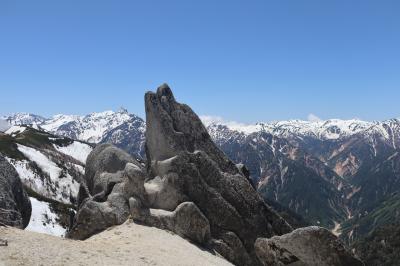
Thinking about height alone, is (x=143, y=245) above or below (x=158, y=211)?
below

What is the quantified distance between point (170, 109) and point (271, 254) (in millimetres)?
17650

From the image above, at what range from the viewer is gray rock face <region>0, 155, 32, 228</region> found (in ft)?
115

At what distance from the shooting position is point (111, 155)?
46.9m

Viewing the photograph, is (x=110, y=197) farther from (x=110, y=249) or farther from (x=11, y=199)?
(x=110, y=249)

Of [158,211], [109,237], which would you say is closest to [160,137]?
[158,211]

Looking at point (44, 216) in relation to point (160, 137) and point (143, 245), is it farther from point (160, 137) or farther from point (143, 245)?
point (143, 245)

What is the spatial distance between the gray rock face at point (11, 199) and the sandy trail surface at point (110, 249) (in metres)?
5.85

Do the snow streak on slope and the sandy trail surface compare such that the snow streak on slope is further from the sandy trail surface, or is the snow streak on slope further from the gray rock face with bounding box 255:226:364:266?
the gray rock face with bounding box 255:226:364:266

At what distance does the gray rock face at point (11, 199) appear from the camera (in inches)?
1377

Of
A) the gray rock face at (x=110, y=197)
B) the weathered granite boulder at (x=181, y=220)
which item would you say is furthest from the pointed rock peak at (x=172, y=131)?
the weathered granite boulder at (x=181, y=220)

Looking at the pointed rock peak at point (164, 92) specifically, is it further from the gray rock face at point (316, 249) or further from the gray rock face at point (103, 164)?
the gray rock face at point (316, 249)

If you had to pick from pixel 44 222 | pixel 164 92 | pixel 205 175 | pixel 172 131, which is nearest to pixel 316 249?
pixel 205 175

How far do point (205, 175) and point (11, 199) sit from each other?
49.9 ft

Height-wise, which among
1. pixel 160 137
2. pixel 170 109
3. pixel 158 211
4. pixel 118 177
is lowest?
pixel 158 211
